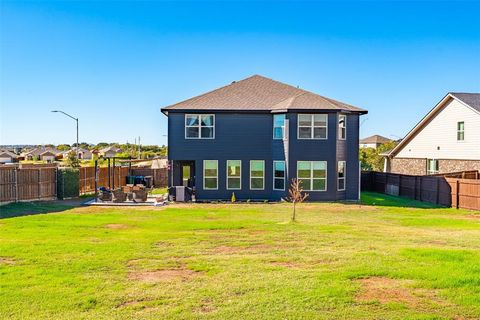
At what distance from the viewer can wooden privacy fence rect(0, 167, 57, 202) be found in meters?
23.1

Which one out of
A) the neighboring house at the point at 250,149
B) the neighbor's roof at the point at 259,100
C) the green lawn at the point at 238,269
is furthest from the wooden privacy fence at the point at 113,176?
the green lawn at the point at 238,269

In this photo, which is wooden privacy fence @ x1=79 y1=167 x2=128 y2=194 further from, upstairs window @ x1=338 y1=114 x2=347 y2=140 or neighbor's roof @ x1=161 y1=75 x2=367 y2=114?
upstairs window @ x1=338 y1=114 x2=347 y2=140

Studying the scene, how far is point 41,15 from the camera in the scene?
808 inches

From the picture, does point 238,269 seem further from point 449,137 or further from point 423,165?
point 423,165

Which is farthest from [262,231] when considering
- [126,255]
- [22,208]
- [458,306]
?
[22,208]

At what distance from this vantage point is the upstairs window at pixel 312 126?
83.5ft

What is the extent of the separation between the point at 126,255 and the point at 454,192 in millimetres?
18830

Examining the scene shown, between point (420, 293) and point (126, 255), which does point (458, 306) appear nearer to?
point (420, 293)

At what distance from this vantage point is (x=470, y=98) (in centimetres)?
3105

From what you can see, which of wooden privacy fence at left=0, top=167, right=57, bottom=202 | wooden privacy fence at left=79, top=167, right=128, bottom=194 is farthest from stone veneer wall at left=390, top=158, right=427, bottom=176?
wooden privacy fence at left=0, top=167, right=57, bottom=202

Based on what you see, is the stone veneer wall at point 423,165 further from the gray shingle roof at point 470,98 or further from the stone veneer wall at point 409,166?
the gray shingle roof at point 470,98

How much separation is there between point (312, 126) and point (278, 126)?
1998mm

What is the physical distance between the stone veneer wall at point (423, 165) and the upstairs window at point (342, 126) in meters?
9.61

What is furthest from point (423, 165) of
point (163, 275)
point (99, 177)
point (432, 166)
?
point (163, 275)
